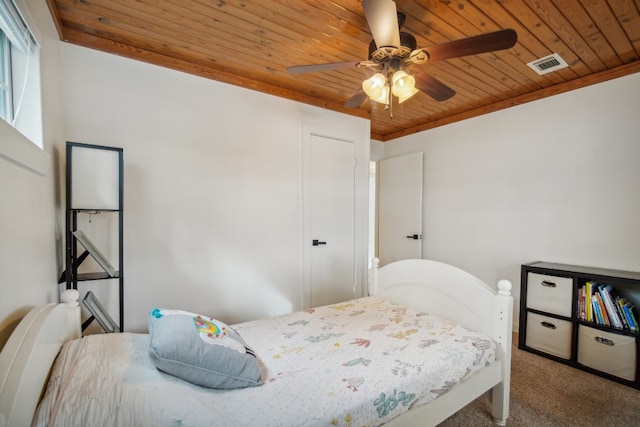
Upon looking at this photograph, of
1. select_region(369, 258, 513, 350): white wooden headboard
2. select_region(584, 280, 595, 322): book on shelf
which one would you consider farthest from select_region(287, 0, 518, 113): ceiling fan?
select_region(584, 280, 595, 322): book on shelf

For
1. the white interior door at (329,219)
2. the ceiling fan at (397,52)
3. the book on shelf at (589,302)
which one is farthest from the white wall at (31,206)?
the book on shelf at (589,302)

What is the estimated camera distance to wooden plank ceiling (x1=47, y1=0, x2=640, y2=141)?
1.69m

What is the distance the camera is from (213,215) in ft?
8.09

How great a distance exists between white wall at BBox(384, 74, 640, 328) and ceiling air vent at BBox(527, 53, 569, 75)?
0.40m

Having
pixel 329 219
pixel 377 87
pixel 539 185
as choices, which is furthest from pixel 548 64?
pixel 329 219

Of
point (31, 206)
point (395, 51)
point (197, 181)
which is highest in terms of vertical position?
point (395, 51)

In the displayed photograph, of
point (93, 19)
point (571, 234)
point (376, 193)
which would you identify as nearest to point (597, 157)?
point (571, 234)

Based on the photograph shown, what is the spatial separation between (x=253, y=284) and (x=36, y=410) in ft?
6.07

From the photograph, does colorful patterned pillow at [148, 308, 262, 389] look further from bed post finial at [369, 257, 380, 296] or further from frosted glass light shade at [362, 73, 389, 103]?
frosted glass light shade at [362, 73, 389, 103]

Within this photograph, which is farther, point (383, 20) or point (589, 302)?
point (589, 302)

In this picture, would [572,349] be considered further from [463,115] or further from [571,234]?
[463,115]

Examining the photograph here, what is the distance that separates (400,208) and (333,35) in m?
2.53

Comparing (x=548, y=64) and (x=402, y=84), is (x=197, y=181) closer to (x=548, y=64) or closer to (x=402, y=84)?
(x=402, y=84)

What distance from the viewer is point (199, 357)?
106 cm
